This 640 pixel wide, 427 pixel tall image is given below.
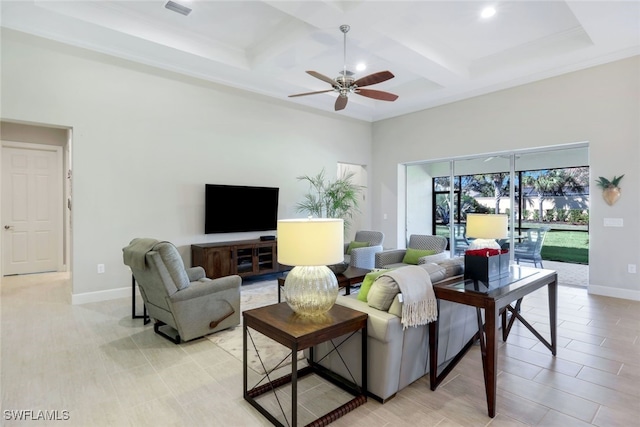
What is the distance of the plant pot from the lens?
4.81 m

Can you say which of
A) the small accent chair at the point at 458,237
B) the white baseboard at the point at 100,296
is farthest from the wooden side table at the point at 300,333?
the small accent chair at the point at 458,237

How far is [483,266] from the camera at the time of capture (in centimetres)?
255

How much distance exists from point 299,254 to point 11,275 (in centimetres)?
682

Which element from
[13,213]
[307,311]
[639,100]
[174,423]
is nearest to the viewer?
[174,423]

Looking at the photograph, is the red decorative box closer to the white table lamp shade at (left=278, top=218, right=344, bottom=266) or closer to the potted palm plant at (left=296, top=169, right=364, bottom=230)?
the white table lamp shade at (left=278, top=218, right=344, bottom=266)

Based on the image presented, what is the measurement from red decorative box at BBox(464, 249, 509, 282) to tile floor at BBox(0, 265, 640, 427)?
784 millimetres

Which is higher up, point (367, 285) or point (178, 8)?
point (178, 8)

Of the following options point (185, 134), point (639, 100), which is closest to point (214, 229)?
point (185, 134)

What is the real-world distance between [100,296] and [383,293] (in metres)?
4.19

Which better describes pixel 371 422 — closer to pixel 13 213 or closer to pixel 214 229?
pixel 214 229

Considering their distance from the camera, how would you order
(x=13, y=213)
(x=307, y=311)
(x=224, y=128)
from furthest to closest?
(x=13, y=213) → (x=224, y=128) → (x=307, y=311)

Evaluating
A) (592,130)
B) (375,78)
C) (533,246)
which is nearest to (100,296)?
(375,78)

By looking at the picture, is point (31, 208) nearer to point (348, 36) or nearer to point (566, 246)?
point (348, 36)

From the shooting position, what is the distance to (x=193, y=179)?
539 centimetres
